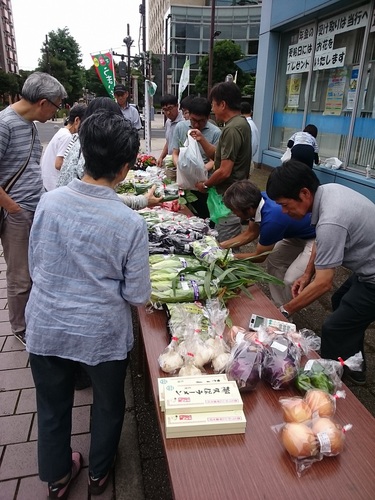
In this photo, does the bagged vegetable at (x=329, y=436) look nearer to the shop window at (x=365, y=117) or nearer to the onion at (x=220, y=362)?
the onion at (x=220, y=362)

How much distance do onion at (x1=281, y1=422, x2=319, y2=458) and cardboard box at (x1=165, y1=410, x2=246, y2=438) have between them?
0.50 feet

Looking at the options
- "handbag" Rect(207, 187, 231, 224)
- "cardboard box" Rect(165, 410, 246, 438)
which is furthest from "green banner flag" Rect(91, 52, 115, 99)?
"cardboard box" Rect(165, 410, 246, 438)

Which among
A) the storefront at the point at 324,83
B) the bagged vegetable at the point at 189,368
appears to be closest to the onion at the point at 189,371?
the bagged vegetable at the point at 189,368

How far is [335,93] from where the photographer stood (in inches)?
278

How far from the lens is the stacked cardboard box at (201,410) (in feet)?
4.03

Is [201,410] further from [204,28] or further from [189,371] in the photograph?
[204,28]

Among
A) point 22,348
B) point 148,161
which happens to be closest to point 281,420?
point 22,348

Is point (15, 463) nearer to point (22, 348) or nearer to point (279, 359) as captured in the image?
point (22, 348)

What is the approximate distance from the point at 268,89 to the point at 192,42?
43.3 metres

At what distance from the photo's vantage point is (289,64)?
8.73 m

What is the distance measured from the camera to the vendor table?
107cm

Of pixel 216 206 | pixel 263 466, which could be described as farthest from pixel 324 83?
pixel 263 466

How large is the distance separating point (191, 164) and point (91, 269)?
2.58 meters

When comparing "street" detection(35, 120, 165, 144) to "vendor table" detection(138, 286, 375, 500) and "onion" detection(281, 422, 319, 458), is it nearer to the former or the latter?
"vendor table" detection(138, 286, 375, 500)
